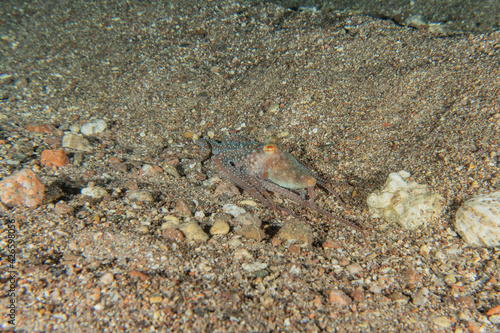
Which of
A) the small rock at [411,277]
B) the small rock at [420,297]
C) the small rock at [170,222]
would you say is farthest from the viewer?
the small rock at [170,222]

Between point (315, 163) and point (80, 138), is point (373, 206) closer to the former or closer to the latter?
point (315, 163)

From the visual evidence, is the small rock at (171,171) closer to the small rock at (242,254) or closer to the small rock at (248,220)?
the small rock at (248,220)

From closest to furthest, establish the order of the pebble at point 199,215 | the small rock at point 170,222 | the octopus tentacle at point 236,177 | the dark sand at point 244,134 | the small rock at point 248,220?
the dark sand at point 244,134 → the small rock at point 170,222 → the small rock at point 248,220 → the pebble at point 199,215 → the octopus tentacle at point 236,177

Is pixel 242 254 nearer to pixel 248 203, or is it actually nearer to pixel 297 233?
pixel 297 233

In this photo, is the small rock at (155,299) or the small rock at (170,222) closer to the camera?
the small rock at (155,299)

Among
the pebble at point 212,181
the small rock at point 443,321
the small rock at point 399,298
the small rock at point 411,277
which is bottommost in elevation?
the pebble at point 212,181

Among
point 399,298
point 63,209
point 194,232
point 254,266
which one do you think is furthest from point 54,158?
point 399,298

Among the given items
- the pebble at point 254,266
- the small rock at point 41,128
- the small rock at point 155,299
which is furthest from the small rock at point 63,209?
the small rock at point 41,128

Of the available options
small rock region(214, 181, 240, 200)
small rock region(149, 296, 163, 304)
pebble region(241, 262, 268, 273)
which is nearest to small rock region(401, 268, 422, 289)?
pebble region(241, 262, 268, 273)

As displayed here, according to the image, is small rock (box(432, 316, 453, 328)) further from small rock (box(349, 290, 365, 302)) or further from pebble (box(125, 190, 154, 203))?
pebble (box(125, 190, 154, 203))
